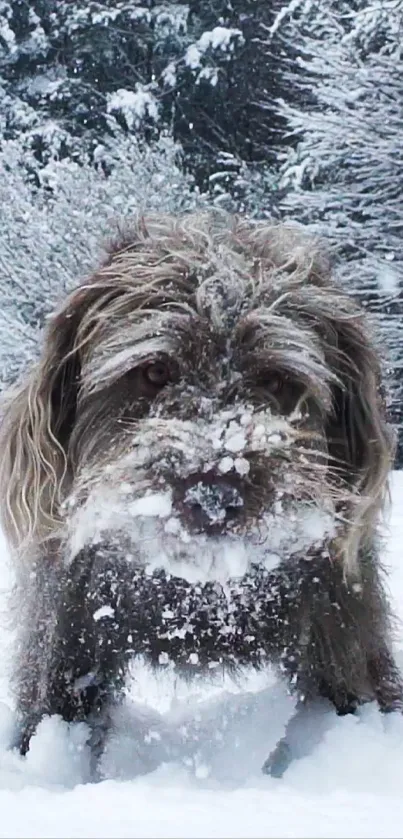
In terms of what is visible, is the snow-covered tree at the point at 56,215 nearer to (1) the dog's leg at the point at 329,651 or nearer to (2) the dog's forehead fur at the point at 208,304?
(2) the dog's forehead fur at the point at 208,304

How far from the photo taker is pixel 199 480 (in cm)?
229

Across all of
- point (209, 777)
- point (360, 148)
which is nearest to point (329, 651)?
point (209, 777)

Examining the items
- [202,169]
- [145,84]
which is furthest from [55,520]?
[145,84]

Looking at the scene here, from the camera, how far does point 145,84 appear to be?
66.8ft

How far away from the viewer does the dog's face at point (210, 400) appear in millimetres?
2363

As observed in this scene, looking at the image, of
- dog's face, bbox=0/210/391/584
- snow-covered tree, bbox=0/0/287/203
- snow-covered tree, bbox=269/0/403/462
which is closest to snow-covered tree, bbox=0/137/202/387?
snow-covered tree, bbox=0/0/287/203

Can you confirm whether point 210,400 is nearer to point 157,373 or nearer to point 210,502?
point 157,373

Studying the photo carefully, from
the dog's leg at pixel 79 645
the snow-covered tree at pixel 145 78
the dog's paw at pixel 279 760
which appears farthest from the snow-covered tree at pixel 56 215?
the dog's paw at pixel 279 760

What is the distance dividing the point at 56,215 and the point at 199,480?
13.8m

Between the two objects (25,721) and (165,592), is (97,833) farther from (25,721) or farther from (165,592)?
(25,721)

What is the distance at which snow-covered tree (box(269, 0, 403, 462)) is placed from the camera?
46.9 feet

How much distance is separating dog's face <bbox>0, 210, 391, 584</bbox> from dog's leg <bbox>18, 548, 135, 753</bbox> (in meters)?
0.12

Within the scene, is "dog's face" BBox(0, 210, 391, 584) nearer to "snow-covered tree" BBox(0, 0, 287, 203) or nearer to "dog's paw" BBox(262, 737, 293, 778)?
"dog's paw" BBox(262, 737, 293, 778)

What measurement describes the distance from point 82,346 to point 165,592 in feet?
2.49
